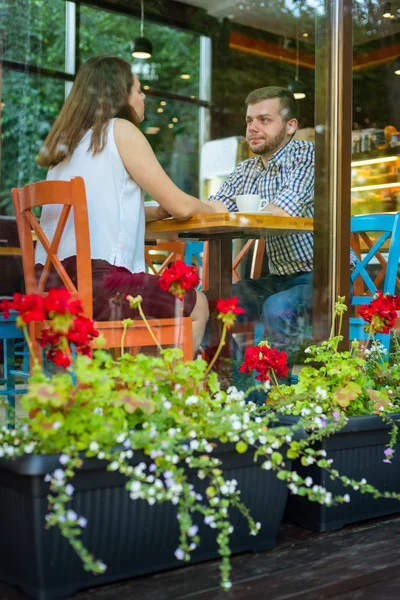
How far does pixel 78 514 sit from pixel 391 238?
215 cm

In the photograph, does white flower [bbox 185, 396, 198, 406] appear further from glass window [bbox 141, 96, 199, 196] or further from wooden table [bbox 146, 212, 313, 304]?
glass window [bbox 141, 96, 199, 196]

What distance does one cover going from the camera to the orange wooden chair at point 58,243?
2.19m

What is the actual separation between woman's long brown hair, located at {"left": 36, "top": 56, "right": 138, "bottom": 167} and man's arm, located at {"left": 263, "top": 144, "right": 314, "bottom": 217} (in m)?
0.57

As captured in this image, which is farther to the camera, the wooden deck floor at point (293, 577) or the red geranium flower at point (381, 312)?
the red geranium flower at point (381, 312)

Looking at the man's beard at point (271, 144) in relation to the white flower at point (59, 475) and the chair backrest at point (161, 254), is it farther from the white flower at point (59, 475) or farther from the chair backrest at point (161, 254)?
the white flower at point (59, 475)

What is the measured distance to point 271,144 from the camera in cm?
296

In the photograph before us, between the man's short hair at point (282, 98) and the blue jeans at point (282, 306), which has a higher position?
the man's short hair at point (282, 98)

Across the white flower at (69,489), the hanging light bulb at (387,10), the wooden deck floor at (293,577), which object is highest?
the hanging light bulb at (387,10)

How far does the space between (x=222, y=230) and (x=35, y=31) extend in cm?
82

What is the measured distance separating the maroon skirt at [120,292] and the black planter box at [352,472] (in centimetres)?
54

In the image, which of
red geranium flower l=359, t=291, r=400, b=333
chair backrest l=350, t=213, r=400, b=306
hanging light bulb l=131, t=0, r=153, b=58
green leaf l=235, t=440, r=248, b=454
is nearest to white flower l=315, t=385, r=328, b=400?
red geranium flower l=359, t=291, r=400, b=333

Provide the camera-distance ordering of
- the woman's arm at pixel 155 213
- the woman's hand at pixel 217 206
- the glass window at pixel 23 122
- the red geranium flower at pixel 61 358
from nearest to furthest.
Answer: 1. the red geranium flower at pixel 61 358
2. the glass window at pixel 23 122
3. the woman's arm at pixel 155 213
4. the woman's hand at pixel 217 206

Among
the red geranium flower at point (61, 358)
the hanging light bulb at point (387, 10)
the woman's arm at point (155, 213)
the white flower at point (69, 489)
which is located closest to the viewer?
the white flower at point (69, 489)

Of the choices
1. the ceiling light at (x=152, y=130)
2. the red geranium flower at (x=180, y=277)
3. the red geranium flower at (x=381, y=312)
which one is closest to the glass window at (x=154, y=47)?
the ceiling light at (x=152, y=130)
